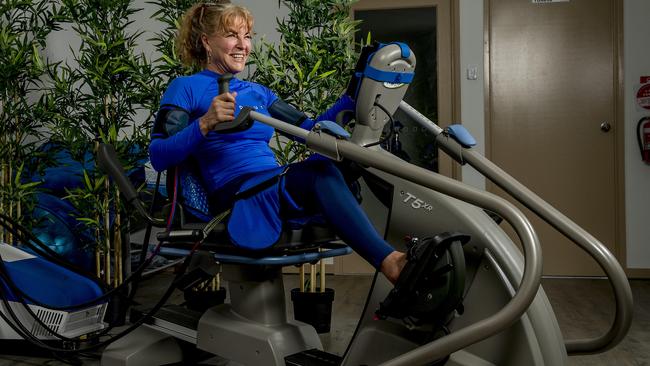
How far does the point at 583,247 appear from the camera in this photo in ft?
4.25

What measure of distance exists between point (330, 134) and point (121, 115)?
178cm

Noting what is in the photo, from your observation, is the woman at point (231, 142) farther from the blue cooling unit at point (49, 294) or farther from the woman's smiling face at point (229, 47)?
the blue cooling unit at point (49, 294)

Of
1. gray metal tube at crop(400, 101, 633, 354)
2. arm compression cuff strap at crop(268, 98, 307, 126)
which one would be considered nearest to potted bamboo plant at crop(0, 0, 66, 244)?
arm compression cuff strap at crop(268, 98, 307, 126)

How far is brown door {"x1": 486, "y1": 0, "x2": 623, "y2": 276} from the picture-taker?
4.00 meters

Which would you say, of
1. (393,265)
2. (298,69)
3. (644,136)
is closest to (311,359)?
(393,265)

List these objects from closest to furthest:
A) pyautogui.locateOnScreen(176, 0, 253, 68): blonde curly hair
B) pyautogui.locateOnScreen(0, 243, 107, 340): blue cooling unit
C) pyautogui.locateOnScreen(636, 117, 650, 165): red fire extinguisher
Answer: pyautogui.locateOnScreen(176, 0, 253, 68): blonde curly hair, pyautogui.locateOnScreen(0, 243, 107, 340): blue cooling unit, pyautogui.locateOnScreen(636, 117, 650, 165): red fire extinguisher

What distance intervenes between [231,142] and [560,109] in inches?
115

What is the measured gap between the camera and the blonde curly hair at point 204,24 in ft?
6.02

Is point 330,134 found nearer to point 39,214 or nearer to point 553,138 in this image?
point 39,214

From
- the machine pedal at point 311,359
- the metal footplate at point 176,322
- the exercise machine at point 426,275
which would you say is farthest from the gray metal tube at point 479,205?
the metal footplate at point 176,322

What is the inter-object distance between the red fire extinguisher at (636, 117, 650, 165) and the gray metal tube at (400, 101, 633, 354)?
113 inches

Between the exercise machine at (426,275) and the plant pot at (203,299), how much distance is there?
0.92 m

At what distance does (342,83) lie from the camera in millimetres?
2803

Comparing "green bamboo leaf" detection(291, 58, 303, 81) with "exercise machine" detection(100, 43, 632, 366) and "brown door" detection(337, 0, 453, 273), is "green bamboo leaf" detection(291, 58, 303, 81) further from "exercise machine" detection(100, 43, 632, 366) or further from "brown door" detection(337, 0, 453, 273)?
"brown door" detection(337, 0, 453, 273)
